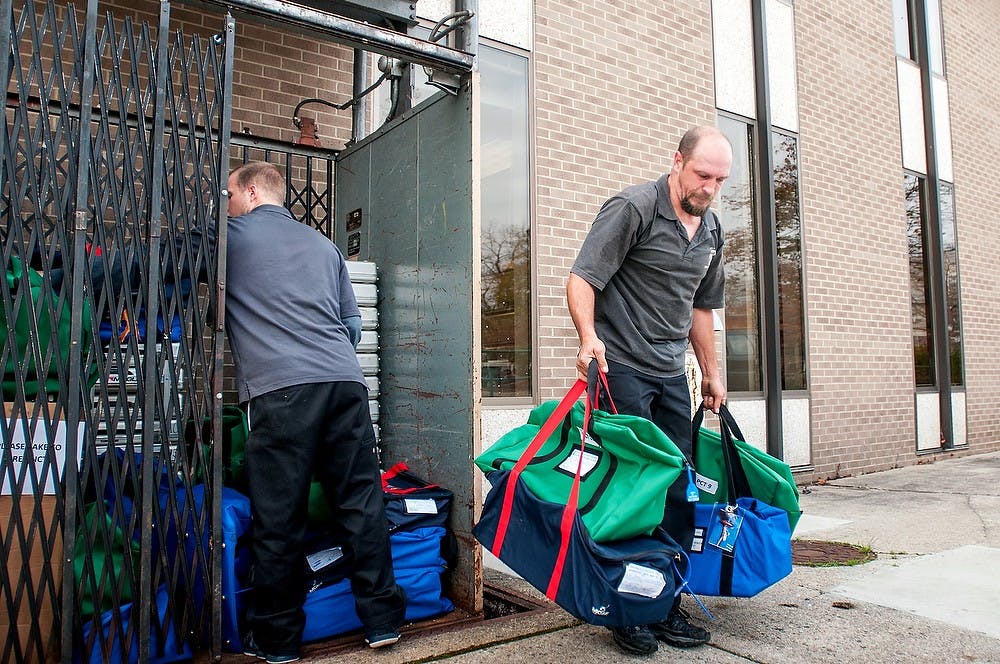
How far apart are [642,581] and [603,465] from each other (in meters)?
0.44

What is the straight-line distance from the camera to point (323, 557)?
3383mm

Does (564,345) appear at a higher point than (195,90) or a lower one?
lower

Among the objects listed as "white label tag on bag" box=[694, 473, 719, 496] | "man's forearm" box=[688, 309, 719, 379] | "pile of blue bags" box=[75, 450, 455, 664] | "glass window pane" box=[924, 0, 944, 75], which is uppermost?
"glass window pane" box=[924, 0, 944, 75]

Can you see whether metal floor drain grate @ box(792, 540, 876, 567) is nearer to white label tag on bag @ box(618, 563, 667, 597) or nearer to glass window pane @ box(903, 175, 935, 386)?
white label tag on bag @ box(618, 563, 667, 597)

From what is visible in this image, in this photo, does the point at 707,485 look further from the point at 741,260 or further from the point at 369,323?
the point at 741,260

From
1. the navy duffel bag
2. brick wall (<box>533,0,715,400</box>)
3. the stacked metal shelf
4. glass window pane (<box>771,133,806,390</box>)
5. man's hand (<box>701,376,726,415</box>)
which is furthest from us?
glass window pane (<box>771,133,806,390</box>)

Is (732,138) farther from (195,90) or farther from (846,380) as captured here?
(195,90)

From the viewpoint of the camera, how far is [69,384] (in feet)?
9.48

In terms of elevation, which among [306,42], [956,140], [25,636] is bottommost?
[25,636]

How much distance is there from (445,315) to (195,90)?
2410 millimetres

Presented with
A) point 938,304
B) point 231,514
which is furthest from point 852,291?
point 231,514

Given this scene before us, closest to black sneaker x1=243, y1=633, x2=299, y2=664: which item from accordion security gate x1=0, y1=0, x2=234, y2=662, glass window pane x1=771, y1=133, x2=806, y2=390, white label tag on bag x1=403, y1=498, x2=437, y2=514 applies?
accordion security gate x1=0, y1=0, x2=234, y2=662

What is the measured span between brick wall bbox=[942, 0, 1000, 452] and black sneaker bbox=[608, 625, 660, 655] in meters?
9.12

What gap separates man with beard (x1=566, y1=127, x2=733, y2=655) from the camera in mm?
3291
